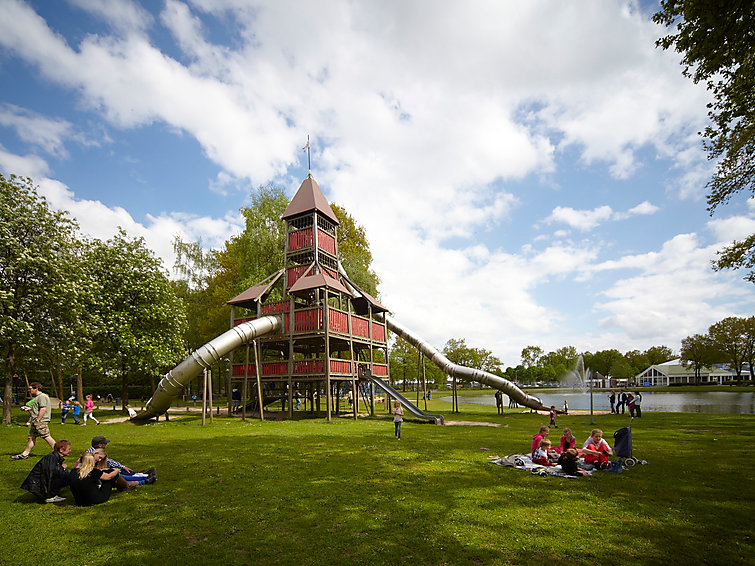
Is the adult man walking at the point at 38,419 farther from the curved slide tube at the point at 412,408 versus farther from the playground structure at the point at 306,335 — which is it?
the curved slide tube at the point at 412,408

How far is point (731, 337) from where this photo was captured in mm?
90188

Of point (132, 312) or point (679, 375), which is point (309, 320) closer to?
point (132, 312)

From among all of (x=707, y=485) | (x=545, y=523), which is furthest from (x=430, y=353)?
(x=545, y=523)

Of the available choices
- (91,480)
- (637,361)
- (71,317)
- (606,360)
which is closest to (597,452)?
(91,480)

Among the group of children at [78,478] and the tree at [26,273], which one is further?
the tree at [26,273]

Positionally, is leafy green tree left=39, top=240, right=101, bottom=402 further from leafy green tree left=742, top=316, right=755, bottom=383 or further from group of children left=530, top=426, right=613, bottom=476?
leafy green tree left=742, top=316, right=755, bottom=383

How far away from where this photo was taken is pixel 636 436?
16984 mm

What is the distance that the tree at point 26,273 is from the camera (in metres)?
19.7

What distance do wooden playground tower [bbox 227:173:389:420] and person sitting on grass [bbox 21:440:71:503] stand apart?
13903 mm

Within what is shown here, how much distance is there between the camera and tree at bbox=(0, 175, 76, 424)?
19.7m

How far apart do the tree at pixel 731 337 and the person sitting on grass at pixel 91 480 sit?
379 ft

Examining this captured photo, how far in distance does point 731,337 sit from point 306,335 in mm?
104630

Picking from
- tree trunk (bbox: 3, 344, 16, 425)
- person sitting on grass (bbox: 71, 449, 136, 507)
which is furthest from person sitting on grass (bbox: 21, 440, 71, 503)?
tree trunk (bbox: 3, 344, 16, 425)

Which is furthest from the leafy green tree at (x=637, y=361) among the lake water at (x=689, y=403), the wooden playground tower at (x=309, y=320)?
the wooden playground tower at (x=309, y=320)
